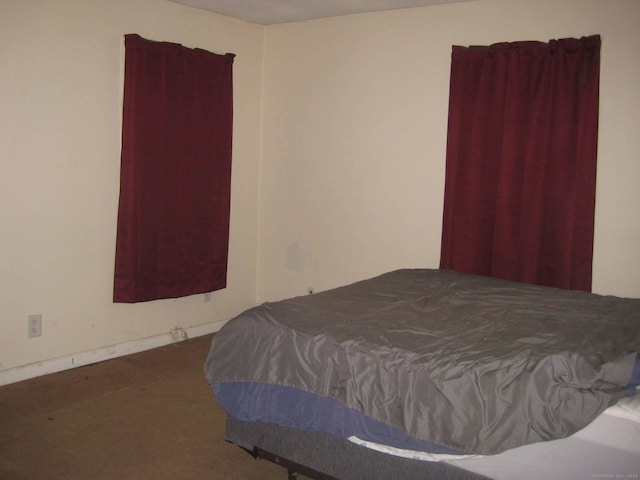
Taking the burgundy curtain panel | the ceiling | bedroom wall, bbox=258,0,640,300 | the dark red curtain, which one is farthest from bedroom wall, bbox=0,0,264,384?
the burgundy curtain panel

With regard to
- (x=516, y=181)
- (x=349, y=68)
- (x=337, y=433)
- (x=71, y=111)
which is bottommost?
(x=337, y=433)

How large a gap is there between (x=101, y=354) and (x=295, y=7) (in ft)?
8.81

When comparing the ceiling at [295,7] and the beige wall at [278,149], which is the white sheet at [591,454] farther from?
the ceiling at [295,7]

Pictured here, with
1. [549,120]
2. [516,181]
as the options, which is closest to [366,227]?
[516,181]

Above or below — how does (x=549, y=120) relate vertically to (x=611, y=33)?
below

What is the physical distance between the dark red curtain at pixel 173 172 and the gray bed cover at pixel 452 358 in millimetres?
1626

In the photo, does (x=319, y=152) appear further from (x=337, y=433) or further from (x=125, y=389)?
(x=337, y=433)

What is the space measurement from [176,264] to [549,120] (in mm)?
2611

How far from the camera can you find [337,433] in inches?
85.0

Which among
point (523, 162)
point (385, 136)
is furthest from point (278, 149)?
point (523, 162)

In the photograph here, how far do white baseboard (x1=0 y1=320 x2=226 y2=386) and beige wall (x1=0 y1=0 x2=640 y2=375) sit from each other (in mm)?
44

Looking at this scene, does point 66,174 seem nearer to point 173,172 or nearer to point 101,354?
point 173,172

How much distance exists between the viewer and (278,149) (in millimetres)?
4871

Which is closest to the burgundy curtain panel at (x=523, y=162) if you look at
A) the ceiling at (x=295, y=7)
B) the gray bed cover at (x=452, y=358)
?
the ceiling at (x=295, y=7)
